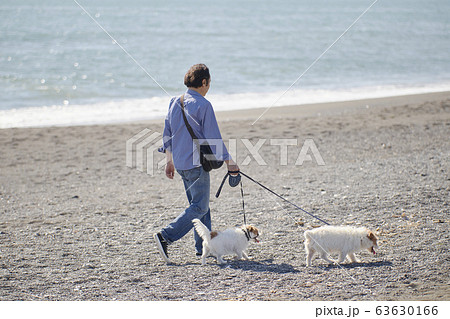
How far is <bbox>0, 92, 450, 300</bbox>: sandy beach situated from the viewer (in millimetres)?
4730

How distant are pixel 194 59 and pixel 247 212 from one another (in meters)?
22.7

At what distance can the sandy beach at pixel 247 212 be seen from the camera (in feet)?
15.5

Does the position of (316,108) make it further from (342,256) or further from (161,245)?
(161,245)

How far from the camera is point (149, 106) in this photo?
1834cm

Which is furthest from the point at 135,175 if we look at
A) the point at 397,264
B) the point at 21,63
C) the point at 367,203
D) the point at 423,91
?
the point at 21,63

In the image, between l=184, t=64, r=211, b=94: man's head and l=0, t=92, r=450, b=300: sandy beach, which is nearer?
l=0, t=92, r=450, b=300: sandy beach

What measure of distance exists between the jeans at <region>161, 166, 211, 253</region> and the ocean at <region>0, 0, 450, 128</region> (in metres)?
10.9

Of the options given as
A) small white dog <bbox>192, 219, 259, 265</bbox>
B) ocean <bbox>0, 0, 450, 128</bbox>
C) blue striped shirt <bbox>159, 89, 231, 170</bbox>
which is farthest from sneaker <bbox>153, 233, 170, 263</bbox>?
ocean <bbox>0, 0, 450, 128</bbox>

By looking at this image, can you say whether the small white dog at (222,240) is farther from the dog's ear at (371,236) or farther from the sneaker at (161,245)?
the dog's ear at (371,236)

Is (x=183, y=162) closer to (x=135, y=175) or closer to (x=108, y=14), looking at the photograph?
(x=135, y=175)

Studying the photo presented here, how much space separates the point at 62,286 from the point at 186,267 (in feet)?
3.74

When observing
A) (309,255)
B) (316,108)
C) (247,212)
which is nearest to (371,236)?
(309,255)

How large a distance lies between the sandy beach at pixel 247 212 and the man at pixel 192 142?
545mm

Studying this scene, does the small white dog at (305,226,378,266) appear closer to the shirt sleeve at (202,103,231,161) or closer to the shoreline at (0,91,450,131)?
the shirt sleeve at (202,103,231,161)
